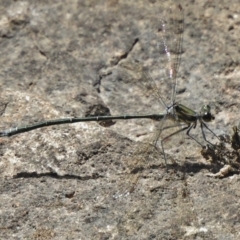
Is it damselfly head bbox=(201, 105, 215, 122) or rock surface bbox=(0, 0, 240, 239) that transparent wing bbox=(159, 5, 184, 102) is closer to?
rock surface bbox=(0, 0, 240, 239)

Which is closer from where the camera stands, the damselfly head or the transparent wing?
the damselfly head

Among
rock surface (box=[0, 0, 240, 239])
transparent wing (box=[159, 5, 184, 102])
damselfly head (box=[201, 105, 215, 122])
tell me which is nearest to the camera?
rock surface (box=[0, 0, 240, 239])

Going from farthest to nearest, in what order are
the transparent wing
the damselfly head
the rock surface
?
the transparent wing, the damselfly head, the rock surface

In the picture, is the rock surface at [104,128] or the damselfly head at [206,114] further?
the damselfly head at [206,114]

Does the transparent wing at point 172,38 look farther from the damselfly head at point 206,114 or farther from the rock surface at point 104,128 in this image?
the damselfly head at point 206,114

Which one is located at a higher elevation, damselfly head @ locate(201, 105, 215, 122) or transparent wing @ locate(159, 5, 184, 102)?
transparent wing @ locate(159, 5, 184, 102)

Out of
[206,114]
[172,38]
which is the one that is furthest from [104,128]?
[172,38]

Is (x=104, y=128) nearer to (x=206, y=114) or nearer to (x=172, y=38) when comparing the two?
(x=206, y=114)

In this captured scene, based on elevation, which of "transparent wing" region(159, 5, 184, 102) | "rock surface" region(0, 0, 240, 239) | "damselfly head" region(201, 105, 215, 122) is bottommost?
"rock surface" region(0, 0, 240, 239)

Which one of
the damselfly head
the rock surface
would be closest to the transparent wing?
the rock surface

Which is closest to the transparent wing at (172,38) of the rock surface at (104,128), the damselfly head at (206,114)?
the rock surface at (104,128)
